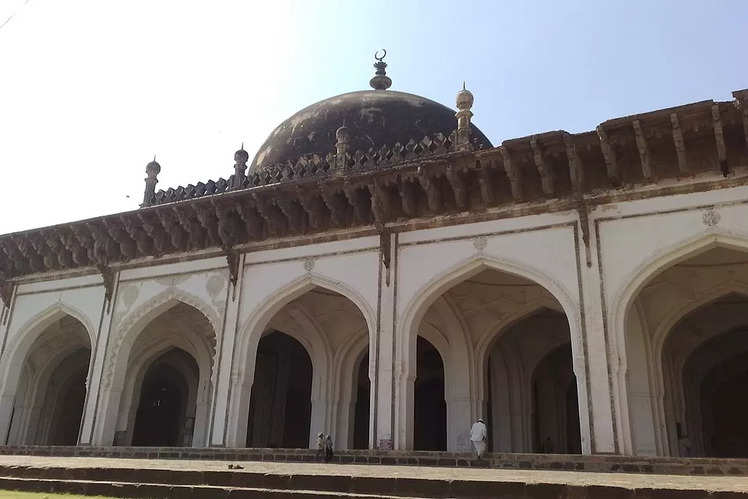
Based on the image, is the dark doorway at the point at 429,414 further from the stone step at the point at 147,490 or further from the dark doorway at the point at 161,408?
the stone step at the point at 147,490

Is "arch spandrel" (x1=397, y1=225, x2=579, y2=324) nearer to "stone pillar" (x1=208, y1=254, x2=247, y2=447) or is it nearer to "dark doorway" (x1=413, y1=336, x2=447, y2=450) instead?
"stone pillar" (x1=208, y1=254, x2=247, y2=447)

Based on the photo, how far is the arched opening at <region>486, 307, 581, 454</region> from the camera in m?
12.2

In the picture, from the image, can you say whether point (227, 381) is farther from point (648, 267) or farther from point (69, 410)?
point (69, 410)

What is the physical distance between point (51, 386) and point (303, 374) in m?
5.22

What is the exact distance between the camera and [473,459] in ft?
25.8

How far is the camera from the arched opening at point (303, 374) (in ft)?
34.8

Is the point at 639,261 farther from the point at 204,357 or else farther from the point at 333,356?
the point at 204,357

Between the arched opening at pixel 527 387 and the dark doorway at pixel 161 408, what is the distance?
7133mm

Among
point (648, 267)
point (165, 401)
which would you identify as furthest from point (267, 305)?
point (165, 401)

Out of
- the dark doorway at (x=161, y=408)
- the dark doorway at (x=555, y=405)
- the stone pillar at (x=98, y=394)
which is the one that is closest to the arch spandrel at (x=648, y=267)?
the dark doorway at (x=555, y=405)

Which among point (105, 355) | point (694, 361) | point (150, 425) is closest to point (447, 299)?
point (694, 361)

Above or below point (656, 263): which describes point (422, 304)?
below

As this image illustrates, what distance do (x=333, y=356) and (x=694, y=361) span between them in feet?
20.7

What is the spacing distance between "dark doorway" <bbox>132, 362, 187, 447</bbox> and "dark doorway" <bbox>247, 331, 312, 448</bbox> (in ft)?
6.77
